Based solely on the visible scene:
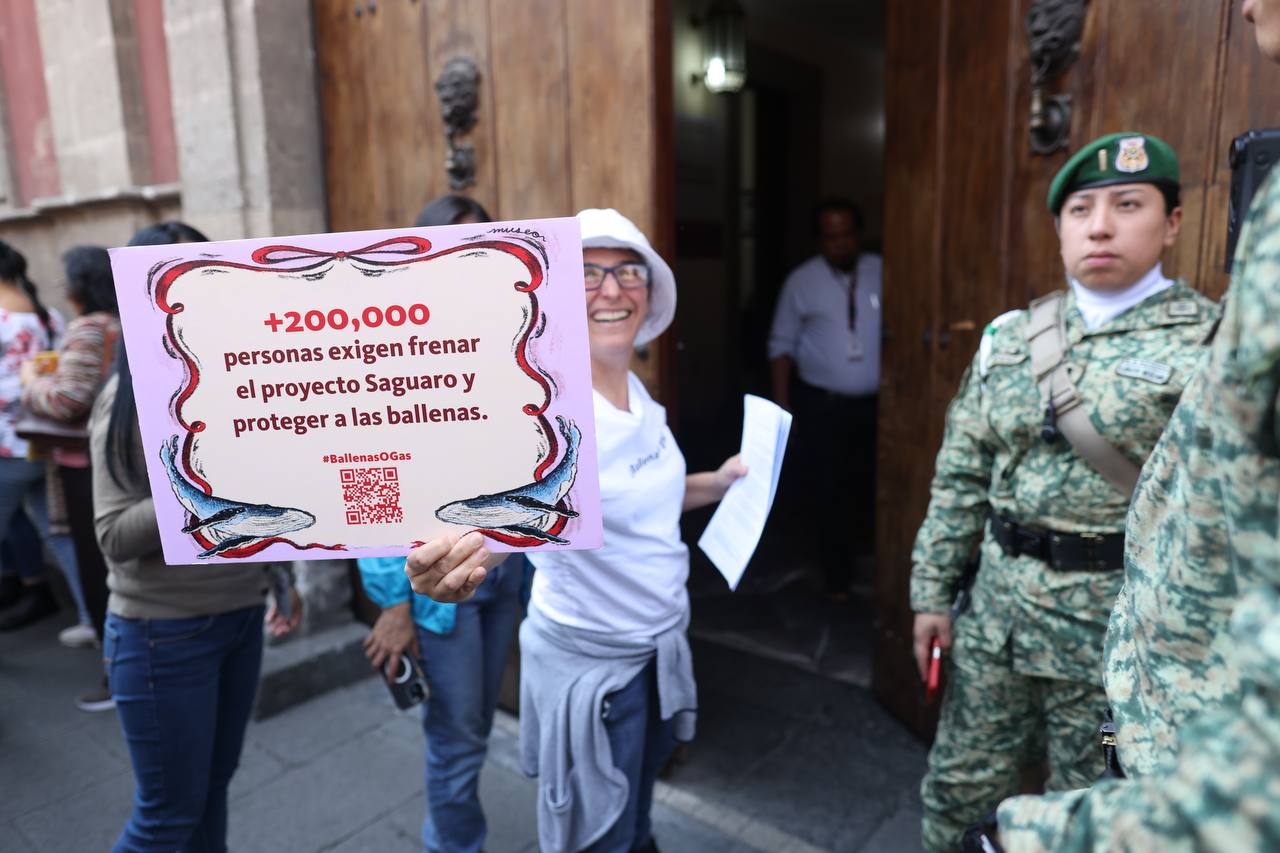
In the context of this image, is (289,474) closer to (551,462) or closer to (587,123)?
(551,462)

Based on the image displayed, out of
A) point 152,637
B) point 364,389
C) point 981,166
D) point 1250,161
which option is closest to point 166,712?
point 152,637

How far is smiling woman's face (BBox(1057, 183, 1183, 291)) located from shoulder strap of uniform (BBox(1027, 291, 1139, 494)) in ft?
0.42

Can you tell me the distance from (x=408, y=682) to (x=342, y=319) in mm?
1208

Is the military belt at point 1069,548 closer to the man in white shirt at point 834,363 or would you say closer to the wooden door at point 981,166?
the wooden door at point 981,166

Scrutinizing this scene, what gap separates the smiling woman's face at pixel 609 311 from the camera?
5.41 feet

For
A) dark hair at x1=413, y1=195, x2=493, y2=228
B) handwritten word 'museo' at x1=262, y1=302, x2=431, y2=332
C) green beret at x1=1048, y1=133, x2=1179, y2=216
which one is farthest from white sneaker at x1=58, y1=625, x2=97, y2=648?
green beret at x1=1048, y1=133, x2=1179, y2=216

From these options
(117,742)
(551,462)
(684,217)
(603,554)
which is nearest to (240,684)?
(603,554)

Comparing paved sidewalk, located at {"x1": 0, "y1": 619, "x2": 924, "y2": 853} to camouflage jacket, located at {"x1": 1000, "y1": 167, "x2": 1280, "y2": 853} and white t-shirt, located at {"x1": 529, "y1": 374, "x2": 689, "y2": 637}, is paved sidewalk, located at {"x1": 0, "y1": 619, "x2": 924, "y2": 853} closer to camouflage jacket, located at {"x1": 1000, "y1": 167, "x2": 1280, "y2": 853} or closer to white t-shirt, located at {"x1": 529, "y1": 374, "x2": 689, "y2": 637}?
white t-shirt, located at {"x1": 529, "y1": 374, "x2": 689, "y2": 637}

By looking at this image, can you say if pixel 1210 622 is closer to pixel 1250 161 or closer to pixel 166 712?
pixel 1250 161

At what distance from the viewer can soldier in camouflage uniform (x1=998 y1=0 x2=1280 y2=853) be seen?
511mm

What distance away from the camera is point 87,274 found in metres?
2.94

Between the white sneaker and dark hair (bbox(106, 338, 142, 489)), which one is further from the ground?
dark hair (bbox(106, 338, 142, 489))

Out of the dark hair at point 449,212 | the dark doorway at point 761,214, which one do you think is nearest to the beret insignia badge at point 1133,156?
the dark hair at point 449,212

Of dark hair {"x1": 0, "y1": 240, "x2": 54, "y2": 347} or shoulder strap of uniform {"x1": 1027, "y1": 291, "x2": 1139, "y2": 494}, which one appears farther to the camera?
dark hair {"x1": 0, "y1": 240, "x2": 54, "y2": 347}
